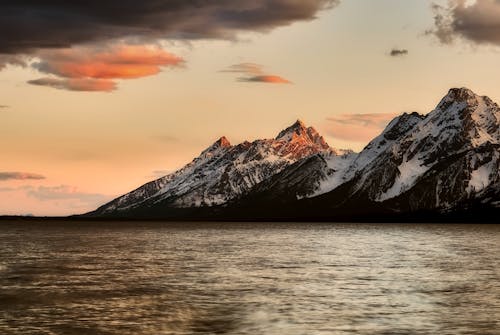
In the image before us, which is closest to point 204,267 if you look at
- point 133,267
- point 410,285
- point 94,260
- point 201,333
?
point 133,267

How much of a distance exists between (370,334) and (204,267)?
68.0 metres

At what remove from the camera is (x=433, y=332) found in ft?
189

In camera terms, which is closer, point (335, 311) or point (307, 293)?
point (335, 311)

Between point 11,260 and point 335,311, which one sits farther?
point 11,260

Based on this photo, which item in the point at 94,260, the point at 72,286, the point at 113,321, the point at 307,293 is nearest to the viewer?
the point at 113,321

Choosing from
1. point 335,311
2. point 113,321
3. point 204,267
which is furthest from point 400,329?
point 204,267

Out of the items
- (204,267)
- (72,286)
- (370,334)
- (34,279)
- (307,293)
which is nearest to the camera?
(370,334)

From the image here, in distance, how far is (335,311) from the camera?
68.4 meters

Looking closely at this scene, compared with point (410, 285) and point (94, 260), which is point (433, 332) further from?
point (94, 260)

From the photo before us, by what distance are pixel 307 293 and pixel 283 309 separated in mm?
13320

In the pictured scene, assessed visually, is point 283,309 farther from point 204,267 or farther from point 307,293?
point 204,267

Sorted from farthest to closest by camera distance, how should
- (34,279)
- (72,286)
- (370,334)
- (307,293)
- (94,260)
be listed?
(94,260) < (34,279) < (72,286) < (307,293) < (370,334)

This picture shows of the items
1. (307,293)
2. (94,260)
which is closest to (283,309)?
(307,293)

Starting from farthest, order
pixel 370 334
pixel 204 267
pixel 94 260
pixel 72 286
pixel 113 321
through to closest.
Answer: pixel 94 260 → pixel 204 267 → pixel 72 286 → pixel 113 321 → pixel 370 334
